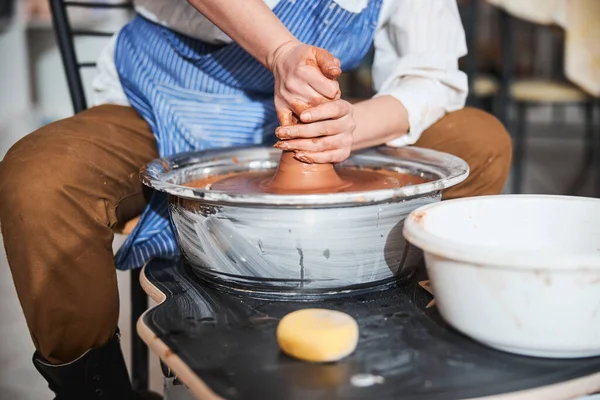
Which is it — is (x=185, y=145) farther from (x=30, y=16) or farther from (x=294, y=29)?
(x=30, y=16)

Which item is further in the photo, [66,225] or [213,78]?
[213,78]

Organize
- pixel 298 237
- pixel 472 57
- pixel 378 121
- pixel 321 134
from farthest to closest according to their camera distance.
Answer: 1. pixel 472 57
2. pixel 378 121
3. pixel 321 134
4. pixel 298 237

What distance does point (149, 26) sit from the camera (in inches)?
43.9

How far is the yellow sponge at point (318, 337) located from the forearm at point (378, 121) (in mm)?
390

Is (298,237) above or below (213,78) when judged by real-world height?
below

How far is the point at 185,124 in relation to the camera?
1037mm

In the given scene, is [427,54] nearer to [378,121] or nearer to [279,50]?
[378,121]

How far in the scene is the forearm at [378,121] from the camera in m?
0.96

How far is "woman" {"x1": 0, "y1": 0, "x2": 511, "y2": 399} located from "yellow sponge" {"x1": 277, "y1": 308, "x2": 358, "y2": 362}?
0.26m

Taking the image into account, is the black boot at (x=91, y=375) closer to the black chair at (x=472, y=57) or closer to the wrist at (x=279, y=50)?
the wrist at (x=279, y=50)

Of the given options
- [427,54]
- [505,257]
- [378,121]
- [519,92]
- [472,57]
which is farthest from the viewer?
[519,92]

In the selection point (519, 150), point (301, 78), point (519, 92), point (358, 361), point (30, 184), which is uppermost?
point (301, 78)

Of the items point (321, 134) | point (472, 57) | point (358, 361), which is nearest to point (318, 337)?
point (358, 361)

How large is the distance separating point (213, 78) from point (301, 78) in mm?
336
